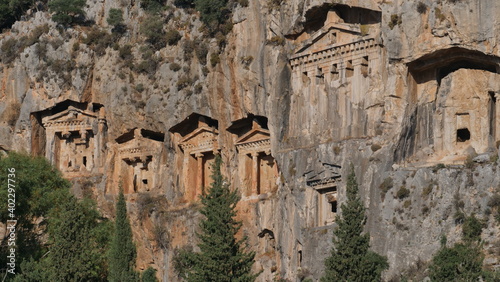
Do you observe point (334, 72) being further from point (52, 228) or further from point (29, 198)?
point (29, 198)

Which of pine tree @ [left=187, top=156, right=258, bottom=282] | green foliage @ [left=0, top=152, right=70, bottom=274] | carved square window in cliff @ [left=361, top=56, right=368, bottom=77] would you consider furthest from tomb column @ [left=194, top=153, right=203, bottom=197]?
pine tree @ [left=187, top=156, right=258, bottom=282]

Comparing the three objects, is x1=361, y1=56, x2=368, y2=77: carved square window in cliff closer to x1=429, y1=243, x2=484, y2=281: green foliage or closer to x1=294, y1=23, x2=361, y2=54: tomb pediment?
x1=294, y1=23, x2=361, y2=54: tomb pediment

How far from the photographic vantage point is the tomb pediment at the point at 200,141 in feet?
271

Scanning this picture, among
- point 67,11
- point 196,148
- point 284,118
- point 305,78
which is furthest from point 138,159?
point 305,78

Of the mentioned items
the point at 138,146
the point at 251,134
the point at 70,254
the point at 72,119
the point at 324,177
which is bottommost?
the point at 70,254

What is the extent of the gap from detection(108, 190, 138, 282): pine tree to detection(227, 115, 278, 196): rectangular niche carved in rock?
1064 centimetres

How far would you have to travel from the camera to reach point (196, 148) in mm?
83188

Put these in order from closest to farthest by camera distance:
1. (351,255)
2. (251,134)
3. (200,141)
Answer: (351,255)
(251,134)
(200,141)

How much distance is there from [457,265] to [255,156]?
68.6ft

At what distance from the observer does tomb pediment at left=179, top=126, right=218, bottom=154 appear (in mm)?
82500

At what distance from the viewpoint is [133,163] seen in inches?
3425

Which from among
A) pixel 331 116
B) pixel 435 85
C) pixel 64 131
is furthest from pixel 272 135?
pixel 64 131

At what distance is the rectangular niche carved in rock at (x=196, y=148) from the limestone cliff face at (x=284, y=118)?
3.1 inches

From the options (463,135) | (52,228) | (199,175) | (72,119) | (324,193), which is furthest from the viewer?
(72,119)
